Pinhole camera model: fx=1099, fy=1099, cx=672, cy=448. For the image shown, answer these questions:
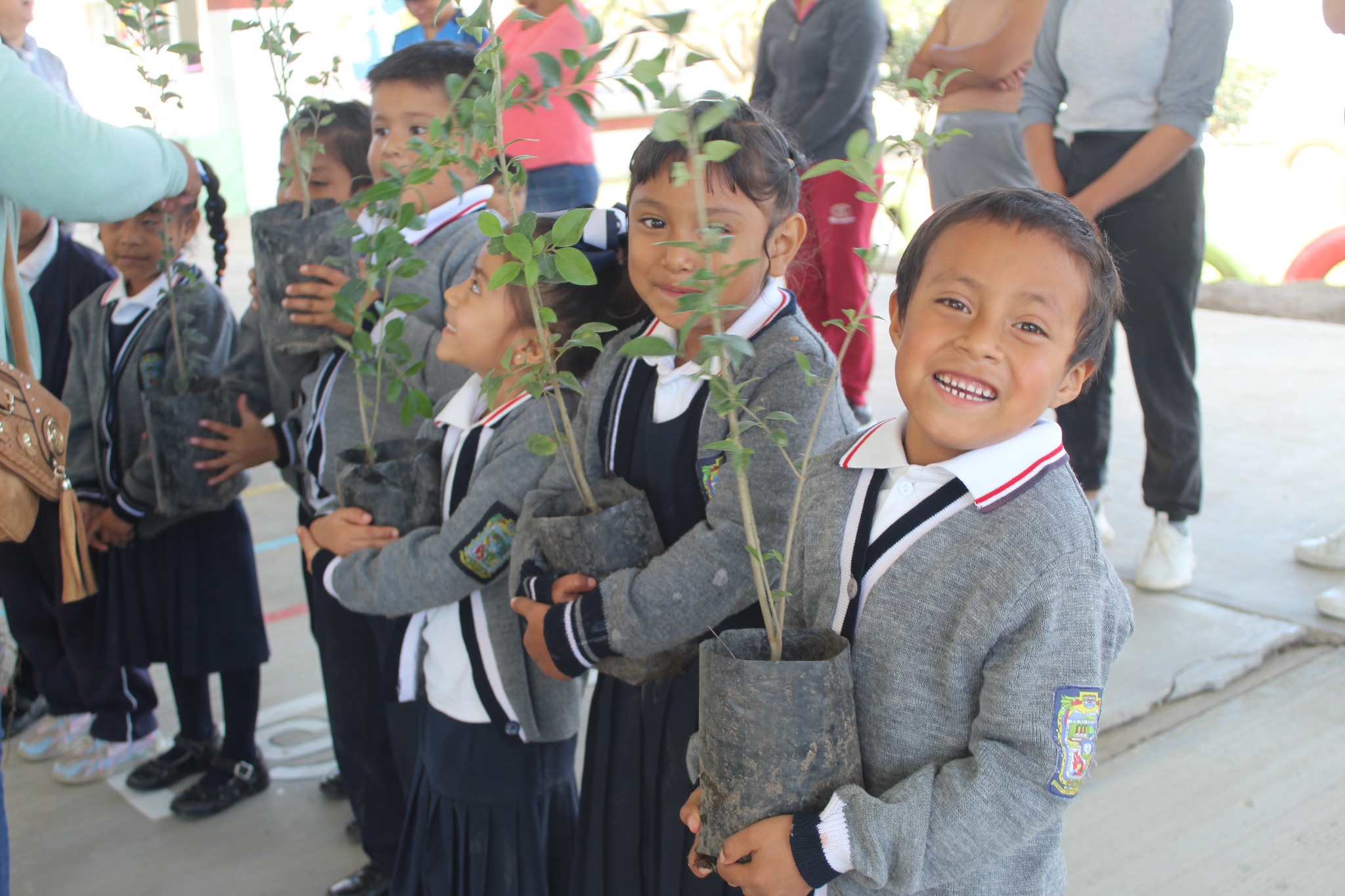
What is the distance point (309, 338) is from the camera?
2.00 meters

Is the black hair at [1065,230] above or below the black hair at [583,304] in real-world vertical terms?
above

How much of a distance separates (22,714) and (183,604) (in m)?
0.85

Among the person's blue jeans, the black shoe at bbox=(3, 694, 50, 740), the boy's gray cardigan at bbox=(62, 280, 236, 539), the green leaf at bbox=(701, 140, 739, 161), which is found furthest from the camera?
the person's blue jeans

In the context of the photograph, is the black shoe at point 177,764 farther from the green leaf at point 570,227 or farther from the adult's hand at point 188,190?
the green leaf at point 570,227

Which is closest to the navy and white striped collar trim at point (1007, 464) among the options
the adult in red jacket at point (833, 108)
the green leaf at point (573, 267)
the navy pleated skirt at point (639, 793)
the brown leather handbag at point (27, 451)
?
the green leaf at point (573, 267)

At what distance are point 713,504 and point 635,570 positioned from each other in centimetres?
13

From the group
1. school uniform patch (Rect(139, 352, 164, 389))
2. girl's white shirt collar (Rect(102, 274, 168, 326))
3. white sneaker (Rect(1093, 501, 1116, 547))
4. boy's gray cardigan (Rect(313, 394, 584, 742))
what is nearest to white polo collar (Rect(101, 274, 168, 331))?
girl's white shirt collar (Rect(102, 274, 168, 326))

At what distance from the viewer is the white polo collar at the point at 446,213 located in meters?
2.08

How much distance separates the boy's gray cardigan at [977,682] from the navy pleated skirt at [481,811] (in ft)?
2.37

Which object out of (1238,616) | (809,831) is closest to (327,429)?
(809,831)

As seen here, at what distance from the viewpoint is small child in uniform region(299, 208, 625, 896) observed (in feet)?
5.49

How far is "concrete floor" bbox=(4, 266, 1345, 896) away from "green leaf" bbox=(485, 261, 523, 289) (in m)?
1.49

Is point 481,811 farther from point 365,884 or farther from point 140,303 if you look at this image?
point 140,303

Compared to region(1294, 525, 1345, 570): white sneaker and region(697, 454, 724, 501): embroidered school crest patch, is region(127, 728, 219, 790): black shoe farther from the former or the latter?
region(1294, 525, 1345, 570): white sneaker
